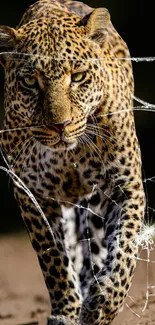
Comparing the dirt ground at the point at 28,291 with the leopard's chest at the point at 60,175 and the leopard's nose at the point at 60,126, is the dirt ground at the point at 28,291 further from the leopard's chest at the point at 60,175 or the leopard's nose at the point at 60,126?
the leopard's nose at the point at 60,126

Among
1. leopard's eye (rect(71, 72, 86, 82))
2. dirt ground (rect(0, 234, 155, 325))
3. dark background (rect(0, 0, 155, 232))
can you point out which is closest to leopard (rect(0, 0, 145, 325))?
leopard's eye (rect(71, 72, 86, 82))

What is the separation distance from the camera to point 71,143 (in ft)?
21.3

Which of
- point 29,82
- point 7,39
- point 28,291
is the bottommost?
point 28,291

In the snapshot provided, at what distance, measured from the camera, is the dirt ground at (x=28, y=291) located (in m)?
8.09

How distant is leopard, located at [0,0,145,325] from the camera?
6504 mm

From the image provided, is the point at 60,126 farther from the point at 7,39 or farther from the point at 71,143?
the point at 7,39

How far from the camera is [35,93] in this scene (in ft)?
21.6

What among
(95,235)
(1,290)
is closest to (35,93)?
(95,235)

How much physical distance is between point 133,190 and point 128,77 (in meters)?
0.71

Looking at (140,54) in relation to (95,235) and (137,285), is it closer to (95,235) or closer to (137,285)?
(137,285)

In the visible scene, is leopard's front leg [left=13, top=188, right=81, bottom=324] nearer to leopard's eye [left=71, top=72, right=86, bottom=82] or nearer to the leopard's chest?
the leopard's chest

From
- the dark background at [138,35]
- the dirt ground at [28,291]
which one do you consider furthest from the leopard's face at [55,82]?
the dark background at [138,35]

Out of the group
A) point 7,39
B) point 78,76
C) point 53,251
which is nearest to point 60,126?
point 78,76

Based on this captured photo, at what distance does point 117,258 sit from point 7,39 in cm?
121
